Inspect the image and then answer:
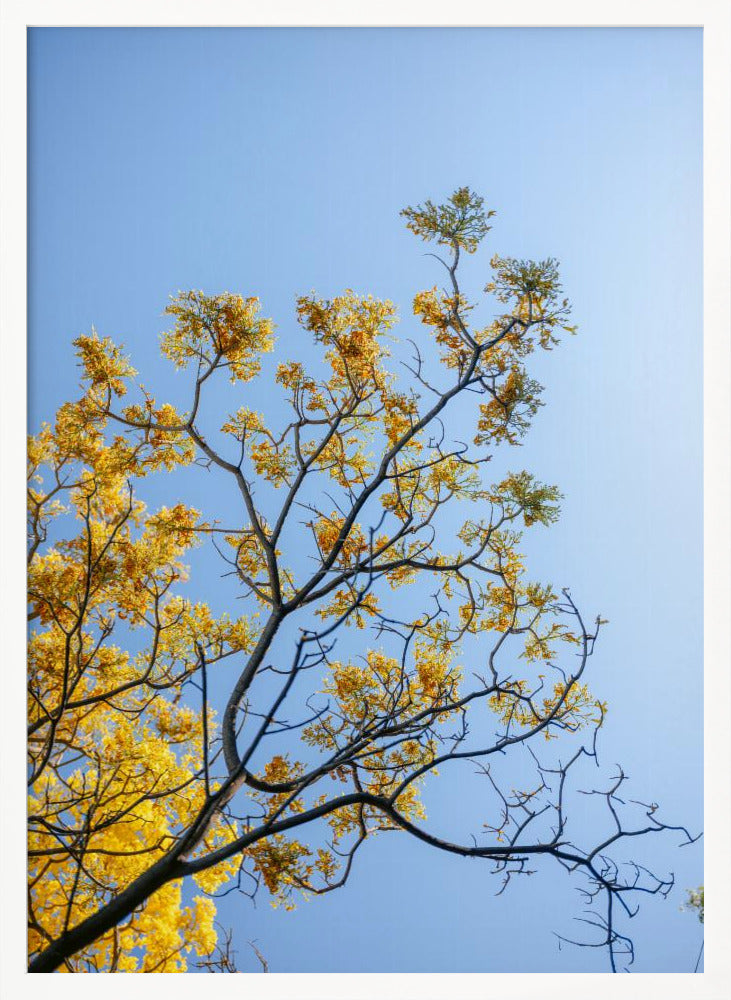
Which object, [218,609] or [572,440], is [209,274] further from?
[572,440]

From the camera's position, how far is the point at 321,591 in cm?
203

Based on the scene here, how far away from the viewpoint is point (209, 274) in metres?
2.12

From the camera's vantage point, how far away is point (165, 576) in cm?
212

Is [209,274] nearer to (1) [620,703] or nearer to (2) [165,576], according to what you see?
(2) [165,576]

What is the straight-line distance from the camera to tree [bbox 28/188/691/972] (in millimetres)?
2018

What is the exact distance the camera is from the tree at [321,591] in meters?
2.02

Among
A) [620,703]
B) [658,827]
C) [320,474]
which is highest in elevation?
[320,474]
